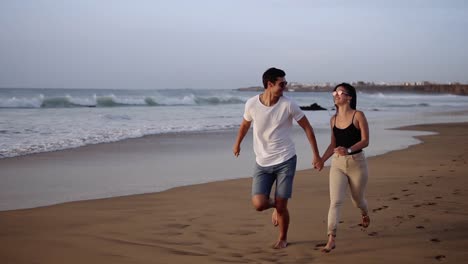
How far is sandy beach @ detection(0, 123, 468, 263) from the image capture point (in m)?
5.04

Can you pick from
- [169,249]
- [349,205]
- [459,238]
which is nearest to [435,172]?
[349,205]

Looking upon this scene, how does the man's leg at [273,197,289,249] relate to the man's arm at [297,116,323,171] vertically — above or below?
below

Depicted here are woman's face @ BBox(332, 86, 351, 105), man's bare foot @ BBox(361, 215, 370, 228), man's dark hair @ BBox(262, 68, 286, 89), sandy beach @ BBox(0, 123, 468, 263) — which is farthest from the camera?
man's bare foot @ BBox(361, 215, 370, 228)

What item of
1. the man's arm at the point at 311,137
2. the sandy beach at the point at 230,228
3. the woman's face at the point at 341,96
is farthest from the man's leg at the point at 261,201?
the woman's face at the point at 341,96

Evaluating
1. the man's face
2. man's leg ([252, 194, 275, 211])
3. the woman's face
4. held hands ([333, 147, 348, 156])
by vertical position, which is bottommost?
man's leg ([252, 194, 275, 211])

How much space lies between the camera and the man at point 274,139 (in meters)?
5.16

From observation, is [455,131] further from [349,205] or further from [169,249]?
[169,249]

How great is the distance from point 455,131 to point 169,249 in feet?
61.2

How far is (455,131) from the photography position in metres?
21.5

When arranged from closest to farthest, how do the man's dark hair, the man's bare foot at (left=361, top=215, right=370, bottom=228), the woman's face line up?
the man's dark hair
the woman's face
the man's bare foot at (left=361, top=215, right=370, bottom=228)

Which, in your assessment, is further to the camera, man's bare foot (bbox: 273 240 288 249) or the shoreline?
the shoreline

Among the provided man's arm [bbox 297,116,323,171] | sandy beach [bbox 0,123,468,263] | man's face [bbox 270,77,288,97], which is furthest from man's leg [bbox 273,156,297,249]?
man's face [bbox 270,77,288,97]

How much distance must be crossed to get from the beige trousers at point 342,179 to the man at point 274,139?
32 cm

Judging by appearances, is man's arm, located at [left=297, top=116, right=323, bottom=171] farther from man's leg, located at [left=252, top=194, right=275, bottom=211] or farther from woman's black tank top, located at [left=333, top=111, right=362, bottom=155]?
man's leg, located at [left=252, top=194, right=275, bottom=211]
